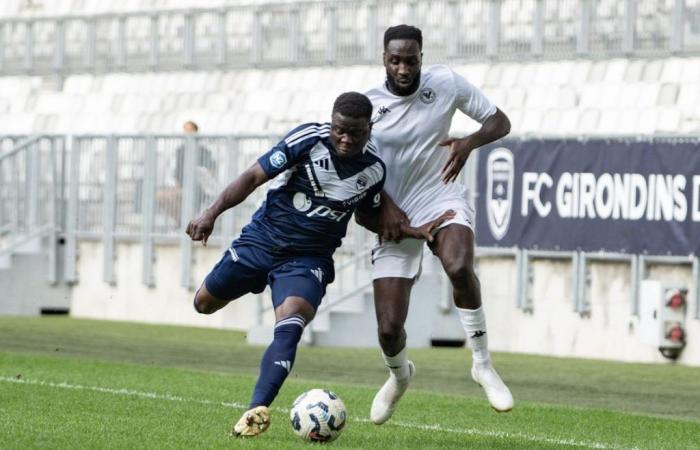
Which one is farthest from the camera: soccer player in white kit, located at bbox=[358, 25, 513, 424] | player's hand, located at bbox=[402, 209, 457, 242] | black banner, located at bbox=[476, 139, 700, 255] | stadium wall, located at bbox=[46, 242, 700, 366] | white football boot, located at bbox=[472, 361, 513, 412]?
stadium wall, located at bbox=[46, 242, 700, 366]

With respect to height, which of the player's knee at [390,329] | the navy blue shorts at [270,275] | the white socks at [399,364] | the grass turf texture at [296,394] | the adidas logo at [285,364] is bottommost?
the grass turf texture at [296,394]

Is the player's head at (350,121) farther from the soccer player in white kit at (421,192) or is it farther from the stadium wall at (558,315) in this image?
the stadium wall at (558,315)

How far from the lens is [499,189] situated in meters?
18.5

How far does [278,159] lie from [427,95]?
1.08 m

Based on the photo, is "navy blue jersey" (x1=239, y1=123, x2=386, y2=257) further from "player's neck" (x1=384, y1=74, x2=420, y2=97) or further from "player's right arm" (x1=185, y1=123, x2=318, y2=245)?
"player's neck" (x1=384, y1=74, x2=420, y2=97)

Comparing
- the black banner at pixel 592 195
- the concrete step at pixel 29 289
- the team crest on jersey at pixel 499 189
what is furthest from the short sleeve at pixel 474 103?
the concrete step at pixel 29 289

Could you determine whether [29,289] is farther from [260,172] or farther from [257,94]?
[260,172]

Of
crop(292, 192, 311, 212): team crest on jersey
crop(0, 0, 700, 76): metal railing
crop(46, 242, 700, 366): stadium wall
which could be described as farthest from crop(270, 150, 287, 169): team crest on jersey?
crop(0, 0, 700, 76): metal railing

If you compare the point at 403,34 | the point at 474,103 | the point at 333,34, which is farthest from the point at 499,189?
the point at 403,34

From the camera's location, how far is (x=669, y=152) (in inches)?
665

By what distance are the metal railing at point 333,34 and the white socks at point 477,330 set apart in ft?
34.7

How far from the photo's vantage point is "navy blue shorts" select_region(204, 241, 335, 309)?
9.27 meters

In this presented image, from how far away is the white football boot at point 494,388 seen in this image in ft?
31.0

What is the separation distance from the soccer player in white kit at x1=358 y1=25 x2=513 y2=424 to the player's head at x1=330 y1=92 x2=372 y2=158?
0.56 metres
